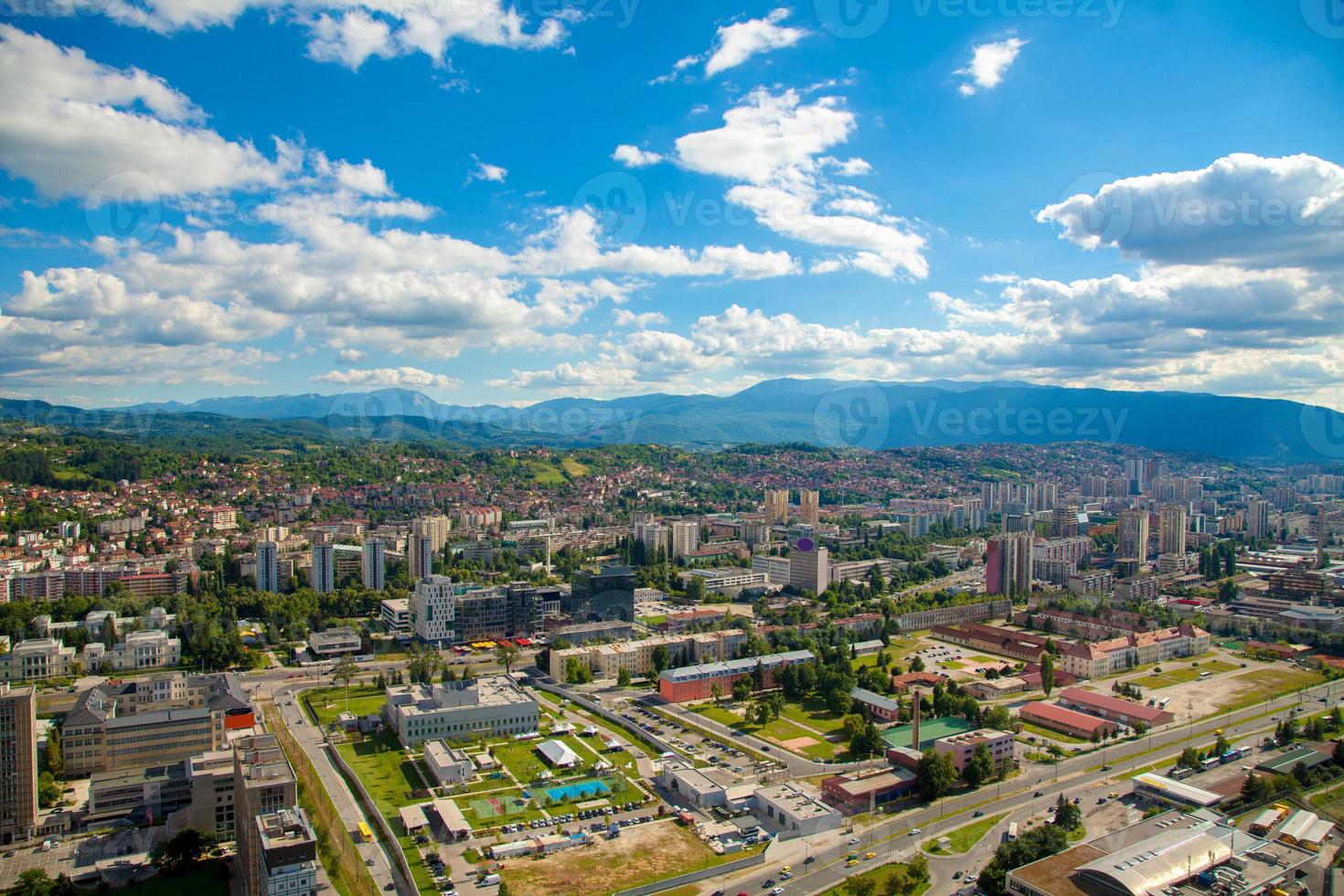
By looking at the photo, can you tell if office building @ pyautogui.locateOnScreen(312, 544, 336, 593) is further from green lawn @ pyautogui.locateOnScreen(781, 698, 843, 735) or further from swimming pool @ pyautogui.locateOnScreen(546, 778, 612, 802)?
swimming pool @ pyautogui.locateOnScreen(546, 778, 612, 802)

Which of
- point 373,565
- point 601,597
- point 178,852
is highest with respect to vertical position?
point 373,565

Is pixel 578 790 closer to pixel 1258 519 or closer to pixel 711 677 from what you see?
pixel 711 677

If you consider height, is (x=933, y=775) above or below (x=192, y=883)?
above

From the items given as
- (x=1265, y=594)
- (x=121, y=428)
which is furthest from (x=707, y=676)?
(x=121, y=428)

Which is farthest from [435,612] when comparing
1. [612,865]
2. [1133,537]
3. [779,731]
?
[1133,537]

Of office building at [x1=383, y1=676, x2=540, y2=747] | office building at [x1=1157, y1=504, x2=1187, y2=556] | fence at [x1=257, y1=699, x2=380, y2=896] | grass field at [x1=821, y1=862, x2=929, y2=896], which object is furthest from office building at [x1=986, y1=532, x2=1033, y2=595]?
fence at [x1=257, y1=699, x2=380, y2=896]

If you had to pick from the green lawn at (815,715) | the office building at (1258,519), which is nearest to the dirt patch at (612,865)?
the green lawn at (815,715)
